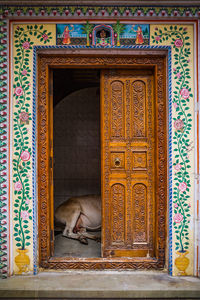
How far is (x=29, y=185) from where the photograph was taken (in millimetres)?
3510

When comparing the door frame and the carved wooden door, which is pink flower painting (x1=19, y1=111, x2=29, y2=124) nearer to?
the door frame

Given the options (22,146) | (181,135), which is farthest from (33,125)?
(181,135)

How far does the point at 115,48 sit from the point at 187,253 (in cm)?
269

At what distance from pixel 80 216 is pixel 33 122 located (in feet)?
6.80

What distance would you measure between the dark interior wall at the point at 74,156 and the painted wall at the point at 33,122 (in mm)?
3015

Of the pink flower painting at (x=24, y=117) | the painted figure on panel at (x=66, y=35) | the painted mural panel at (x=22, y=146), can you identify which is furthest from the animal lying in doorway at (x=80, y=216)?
the painted figure on panel at (x=66, y=35)

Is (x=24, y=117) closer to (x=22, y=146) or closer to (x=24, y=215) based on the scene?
(x=22, y=146)

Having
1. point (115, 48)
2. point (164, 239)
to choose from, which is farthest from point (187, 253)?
point (115, 48)

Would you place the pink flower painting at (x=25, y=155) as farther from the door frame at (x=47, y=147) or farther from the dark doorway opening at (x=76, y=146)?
the dark doorway opening at (x=76, y=146)

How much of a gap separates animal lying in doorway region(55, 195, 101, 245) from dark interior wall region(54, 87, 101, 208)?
148 centimetres

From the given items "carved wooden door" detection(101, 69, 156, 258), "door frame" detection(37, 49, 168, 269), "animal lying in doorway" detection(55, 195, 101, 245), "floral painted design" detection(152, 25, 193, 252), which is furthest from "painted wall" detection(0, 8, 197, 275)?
"animal lying in doorway" detection(55, 195, 101, 245)

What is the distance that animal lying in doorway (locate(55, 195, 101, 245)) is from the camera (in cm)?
461

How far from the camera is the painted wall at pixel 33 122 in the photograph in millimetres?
3502

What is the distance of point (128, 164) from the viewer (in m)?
3.72
